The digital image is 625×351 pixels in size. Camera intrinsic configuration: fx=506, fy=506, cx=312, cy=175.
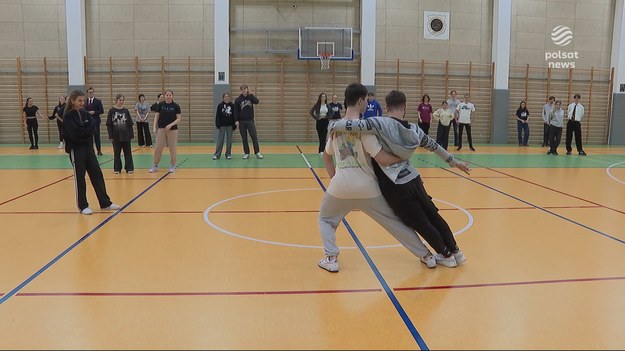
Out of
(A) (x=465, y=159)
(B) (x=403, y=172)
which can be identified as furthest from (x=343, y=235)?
(A) (x=465, y=159)

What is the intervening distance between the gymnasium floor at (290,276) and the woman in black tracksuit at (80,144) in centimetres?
38

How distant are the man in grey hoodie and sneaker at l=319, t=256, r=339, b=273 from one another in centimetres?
71

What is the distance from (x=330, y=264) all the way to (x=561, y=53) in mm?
21109

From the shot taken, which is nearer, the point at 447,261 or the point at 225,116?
the point at 447,261

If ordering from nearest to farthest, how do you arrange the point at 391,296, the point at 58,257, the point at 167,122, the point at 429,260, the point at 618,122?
the point at 391,296 → the point at 429,260 → the point at 58,257 → the point at 167,122 → the point at 618,122

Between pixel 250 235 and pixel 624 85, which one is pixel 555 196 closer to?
pixel 250 235

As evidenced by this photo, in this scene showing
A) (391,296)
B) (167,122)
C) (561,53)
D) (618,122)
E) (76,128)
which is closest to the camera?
(391,296)

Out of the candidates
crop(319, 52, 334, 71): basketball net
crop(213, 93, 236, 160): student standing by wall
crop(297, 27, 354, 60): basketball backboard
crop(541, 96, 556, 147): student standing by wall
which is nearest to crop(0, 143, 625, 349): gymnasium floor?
crop(213, 93, 236, 160): student standing by wall

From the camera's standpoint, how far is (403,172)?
4.43 metres

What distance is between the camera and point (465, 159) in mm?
14727

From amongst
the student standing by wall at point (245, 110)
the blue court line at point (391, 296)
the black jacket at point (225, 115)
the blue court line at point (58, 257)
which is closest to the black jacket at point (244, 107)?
the student standing by wall at point (245, 110)

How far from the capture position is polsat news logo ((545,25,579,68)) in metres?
21.8

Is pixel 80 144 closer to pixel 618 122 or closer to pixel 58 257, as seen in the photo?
pixel 58 257

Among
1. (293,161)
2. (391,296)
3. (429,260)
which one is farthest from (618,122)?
(391,296)
